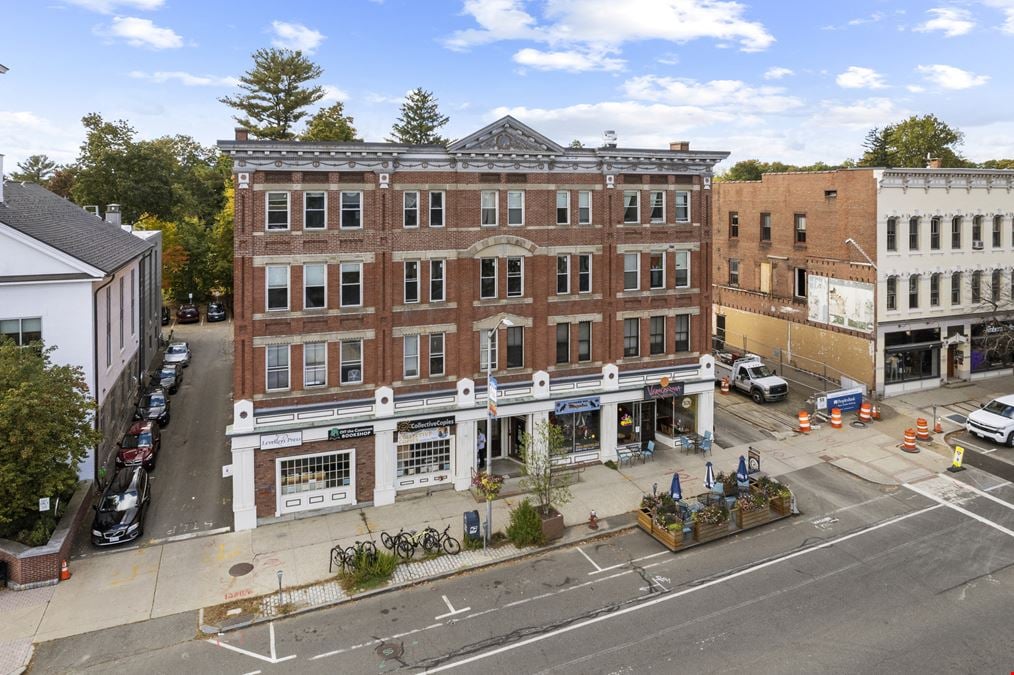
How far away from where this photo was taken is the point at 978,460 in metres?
26.5

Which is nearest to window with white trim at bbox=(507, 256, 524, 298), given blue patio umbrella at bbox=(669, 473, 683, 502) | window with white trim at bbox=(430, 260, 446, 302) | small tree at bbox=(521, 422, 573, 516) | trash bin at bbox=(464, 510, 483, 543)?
window with white trim at bbox=(430, 260, 446, 302)

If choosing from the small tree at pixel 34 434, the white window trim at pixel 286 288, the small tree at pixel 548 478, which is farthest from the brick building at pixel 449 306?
the small tree at pixel 34 434

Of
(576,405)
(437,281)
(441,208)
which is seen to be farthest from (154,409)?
(576,405)

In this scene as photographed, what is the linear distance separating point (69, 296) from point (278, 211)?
341 inches

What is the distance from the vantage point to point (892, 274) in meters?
34.8

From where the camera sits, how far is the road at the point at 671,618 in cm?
1455

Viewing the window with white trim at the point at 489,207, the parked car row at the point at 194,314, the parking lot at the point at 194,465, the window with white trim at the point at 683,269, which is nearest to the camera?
the parking lot at the point at 194,465

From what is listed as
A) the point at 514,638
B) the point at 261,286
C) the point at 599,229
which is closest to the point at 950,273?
the point at 599,229

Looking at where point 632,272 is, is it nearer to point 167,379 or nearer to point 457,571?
point 457,571

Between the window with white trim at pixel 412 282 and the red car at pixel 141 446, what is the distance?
13.3 metres

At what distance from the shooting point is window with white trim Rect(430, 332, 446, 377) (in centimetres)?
2483

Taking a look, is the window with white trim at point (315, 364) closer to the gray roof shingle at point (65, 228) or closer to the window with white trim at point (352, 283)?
the window with white trim at point (352, 283)

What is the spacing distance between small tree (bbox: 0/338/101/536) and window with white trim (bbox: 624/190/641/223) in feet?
69.8

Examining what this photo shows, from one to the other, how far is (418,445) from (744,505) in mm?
11945
